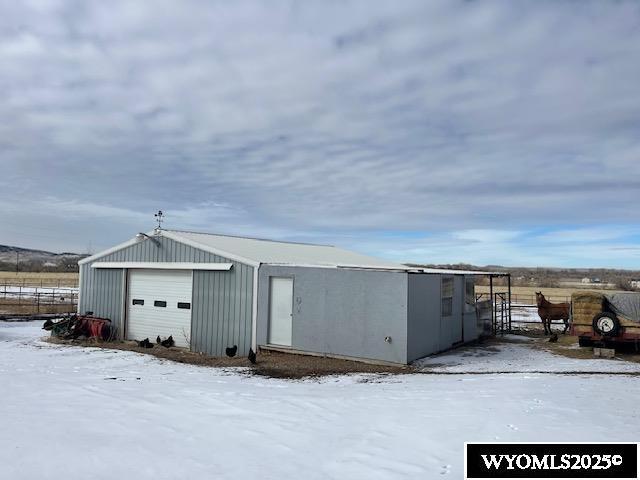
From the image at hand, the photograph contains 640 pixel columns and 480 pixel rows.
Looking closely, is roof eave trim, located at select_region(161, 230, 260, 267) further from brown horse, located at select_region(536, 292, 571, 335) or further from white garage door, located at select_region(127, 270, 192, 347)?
brown horse, located at select_region(536, 292, 571, 335)

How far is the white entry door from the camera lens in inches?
559

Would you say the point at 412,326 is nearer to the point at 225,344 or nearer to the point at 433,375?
the point at 433,375

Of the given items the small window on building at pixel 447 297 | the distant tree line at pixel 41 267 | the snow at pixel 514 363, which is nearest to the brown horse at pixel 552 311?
the snow at pixel 514 363

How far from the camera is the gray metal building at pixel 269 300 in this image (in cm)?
1285

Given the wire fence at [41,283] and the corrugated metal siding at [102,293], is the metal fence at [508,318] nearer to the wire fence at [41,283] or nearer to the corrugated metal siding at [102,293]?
the corrugated metal siding at [102,293]

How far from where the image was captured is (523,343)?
54.7 feet

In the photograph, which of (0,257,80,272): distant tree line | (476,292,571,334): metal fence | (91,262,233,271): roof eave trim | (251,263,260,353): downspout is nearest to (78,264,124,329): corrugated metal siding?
(91,262,233,271): roof eave trim

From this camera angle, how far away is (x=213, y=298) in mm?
15375

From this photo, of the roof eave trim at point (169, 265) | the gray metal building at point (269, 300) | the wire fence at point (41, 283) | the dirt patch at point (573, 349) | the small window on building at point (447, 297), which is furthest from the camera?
the wire fence at point (41, 283)

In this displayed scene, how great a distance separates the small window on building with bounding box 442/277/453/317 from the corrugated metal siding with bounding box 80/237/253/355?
5.57 m

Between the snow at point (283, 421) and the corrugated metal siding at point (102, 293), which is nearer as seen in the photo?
the snow at point (283, 421)

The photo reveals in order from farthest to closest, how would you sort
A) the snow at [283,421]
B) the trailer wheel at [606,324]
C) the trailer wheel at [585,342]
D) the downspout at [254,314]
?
the trailer wheel at [585,342] < the downspout at [254,314] < the trailer wheel at [606,324] < the snow at [283,421]

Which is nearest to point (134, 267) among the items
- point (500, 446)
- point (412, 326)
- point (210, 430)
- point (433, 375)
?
point (412, 326)

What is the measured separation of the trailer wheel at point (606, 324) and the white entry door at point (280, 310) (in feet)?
27.3
